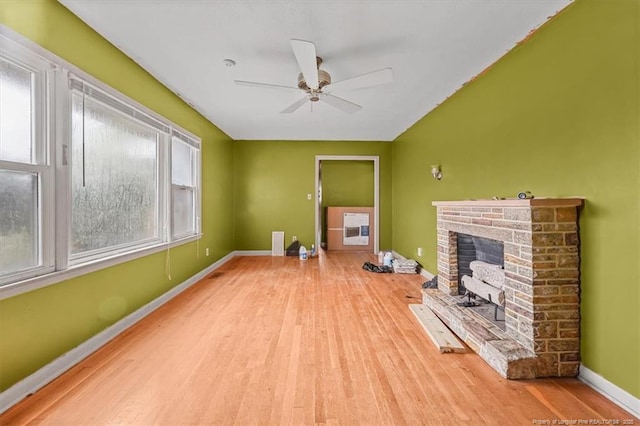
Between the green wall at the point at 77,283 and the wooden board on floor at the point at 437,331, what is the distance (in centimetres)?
263

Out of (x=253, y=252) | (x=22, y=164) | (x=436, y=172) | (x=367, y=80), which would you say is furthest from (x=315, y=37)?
(x=253, y=252)

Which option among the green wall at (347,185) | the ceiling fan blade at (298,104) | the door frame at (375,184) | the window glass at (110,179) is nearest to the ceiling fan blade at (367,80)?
the ceiling fan blade at (298,104)

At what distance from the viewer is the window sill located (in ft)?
4.71

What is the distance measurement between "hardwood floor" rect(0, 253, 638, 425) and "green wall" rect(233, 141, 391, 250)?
2895mm

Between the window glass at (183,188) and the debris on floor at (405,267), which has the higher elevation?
the window glass at (183,188)

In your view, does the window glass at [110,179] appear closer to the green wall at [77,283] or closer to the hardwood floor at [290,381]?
the green wall at [77,283]

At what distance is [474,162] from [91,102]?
3.46 m

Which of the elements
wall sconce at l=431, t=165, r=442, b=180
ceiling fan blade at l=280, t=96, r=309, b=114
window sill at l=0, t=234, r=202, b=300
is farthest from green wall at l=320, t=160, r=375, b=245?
window sill at l=0, t=234, r=202, b=300

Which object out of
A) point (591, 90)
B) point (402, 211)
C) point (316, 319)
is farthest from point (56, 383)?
point (402, 211)

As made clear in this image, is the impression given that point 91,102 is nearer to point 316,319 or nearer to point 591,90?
point 316,319

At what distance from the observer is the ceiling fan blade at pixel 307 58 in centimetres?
176

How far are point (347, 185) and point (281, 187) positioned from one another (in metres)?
2.17

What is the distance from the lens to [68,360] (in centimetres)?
176

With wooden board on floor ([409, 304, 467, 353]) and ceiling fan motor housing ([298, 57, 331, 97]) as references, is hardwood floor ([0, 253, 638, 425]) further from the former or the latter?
ceiling fan motor housing ([298, 57, 331, 97])
